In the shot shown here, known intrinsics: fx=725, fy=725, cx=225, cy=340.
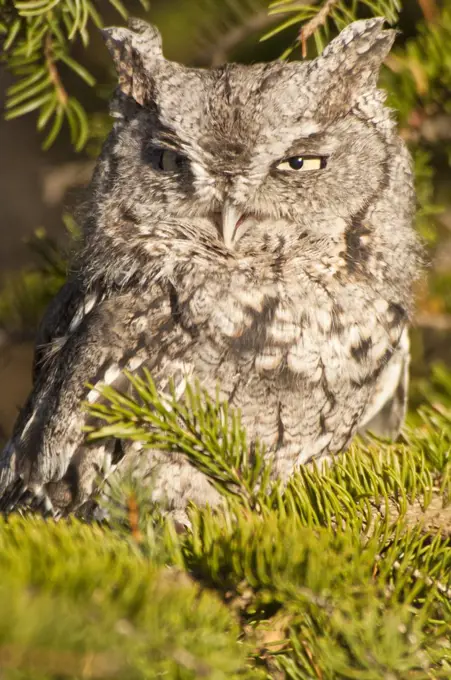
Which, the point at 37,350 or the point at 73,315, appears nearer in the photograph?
the point at 73,315

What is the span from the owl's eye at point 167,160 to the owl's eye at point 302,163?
0.78 ft

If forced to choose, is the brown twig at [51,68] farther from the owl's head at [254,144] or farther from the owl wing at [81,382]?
the owl wing at [81,382]

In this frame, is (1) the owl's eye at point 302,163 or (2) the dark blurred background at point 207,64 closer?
(1) the owl's eye at point 302,163

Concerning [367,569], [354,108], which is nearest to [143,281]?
[354,108]

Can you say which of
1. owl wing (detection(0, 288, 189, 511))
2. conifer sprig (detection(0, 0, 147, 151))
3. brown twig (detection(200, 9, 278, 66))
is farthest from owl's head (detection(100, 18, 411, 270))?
brown twig (detection(200, 9, 278, 66))

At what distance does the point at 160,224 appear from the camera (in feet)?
5.82

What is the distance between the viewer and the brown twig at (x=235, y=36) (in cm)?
230

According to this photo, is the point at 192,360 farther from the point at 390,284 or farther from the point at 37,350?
A: the point at 37,350

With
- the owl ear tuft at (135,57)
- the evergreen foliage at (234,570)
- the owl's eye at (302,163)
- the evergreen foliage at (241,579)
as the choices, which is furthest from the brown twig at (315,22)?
the evergreen foliage at (241,579)

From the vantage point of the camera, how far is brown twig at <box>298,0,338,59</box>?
65.9 inches

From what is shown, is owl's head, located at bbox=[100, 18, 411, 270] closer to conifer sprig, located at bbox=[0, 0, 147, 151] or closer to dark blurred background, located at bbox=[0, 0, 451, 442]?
conifer sprig, located at bbox=[0, 0, 147, 151]

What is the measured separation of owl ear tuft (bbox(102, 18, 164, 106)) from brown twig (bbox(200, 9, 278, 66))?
0.56 metres

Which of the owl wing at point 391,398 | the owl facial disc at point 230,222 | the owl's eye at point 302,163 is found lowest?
the owl wing at point 391,398

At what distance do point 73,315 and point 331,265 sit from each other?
0.71 metres
